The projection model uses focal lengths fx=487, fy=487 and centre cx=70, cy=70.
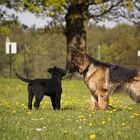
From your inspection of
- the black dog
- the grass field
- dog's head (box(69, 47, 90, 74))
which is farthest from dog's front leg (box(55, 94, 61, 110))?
the grass field

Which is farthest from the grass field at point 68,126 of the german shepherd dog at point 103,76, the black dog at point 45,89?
the german shepherd dog at point 103,76

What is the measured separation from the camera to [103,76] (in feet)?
38.4

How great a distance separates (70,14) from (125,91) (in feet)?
71.9

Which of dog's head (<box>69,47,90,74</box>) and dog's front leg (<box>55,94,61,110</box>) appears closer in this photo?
dog's head (<box>69,47,90,74</box>)

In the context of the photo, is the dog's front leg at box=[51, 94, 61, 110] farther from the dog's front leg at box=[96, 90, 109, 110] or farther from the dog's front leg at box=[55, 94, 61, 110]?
the dog's front leg at box=[96, 90, 109, 110]

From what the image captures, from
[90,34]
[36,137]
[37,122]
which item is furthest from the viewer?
[90,34]

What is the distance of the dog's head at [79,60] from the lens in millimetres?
11547

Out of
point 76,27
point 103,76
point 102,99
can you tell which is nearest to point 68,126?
Result: point 102,99

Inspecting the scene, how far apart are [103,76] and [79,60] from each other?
70 cm

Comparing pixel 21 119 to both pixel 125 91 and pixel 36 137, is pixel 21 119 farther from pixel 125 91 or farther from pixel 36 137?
pixel 125 91

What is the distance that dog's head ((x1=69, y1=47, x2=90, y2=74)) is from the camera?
1155 centimetres

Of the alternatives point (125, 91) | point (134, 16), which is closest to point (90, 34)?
point (134, 16)

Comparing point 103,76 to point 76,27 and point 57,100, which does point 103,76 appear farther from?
point 76,27

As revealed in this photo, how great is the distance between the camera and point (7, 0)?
1224 inches
